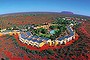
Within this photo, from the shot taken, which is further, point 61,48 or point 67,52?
point 61,48

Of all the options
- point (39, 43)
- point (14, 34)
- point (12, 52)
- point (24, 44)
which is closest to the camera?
point (12, 52)

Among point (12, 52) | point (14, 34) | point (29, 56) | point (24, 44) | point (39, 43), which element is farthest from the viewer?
point (14, 34)

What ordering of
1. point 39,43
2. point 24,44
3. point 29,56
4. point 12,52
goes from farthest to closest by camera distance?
point 24,44
point 39,43
point 12,52
point 29,56

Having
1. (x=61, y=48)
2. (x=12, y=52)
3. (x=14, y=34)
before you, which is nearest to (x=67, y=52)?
(x=61, y=48)

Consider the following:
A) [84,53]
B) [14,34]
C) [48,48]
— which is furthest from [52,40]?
[14,34]

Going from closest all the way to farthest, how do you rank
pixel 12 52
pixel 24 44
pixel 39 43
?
pixel 12 52
pixel 39 43
pixel 24 44

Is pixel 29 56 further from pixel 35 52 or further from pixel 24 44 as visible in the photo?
pixel 24 44

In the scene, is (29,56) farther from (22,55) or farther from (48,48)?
(48,48)

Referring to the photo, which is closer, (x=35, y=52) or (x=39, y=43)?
(x=35, y=52)
